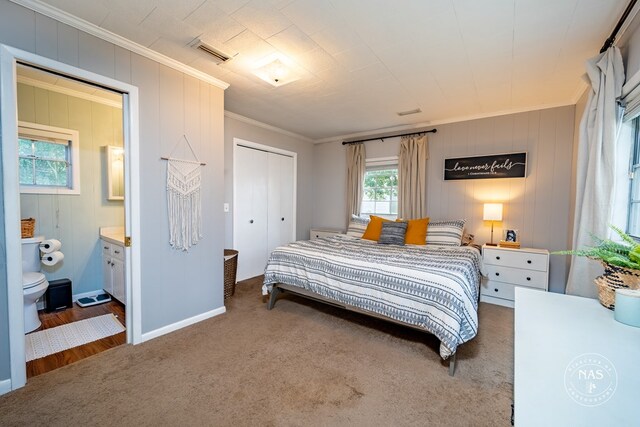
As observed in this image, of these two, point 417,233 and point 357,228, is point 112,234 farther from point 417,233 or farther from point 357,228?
point 417,233

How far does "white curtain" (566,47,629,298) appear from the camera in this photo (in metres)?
1.85

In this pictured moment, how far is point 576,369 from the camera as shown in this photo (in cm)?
74

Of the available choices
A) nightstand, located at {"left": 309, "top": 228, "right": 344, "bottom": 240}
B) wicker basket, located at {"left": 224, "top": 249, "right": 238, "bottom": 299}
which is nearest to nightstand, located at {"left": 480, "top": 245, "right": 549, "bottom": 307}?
nightstand, located at {"left": 309, "top": 228, "right": 344, "bottom": 240}

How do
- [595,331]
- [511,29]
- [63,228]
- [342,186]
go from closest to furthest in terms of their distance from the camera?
[595,331]
[511,29]
[63,228]
[342,186]

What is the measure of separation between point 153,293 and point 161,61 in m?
2.04

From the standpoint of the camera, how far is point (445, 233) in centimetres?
340

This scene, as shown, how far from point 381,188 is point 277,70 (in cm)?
277

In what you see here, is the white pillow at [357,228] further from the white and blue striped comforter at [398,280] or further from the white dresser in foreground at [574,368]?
the white dresser in foreground at [574,368]

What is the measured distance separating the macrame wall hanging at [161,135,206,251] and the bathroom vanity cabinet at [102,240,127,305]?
1.00m

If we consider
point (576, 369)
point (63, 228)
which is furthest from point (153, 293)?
point (576, 369)

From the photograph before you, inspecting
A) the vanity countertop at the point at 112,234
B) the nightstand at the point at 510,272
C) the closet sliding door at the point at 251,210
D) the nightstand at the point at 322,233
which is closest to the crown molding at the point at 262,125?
the closet sliding door at the point at 251,210

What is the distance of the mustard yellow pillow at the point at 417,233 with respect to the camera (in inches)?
A: 136

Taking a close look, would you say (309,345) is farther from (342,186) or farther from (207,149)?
(342,186)

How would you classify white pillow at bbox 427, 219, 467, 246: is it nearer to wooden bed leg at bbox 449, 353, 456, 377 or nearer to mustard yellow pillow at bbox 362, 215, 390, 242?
mustard yellow pillow at bbox 362, 215, 390, 242
